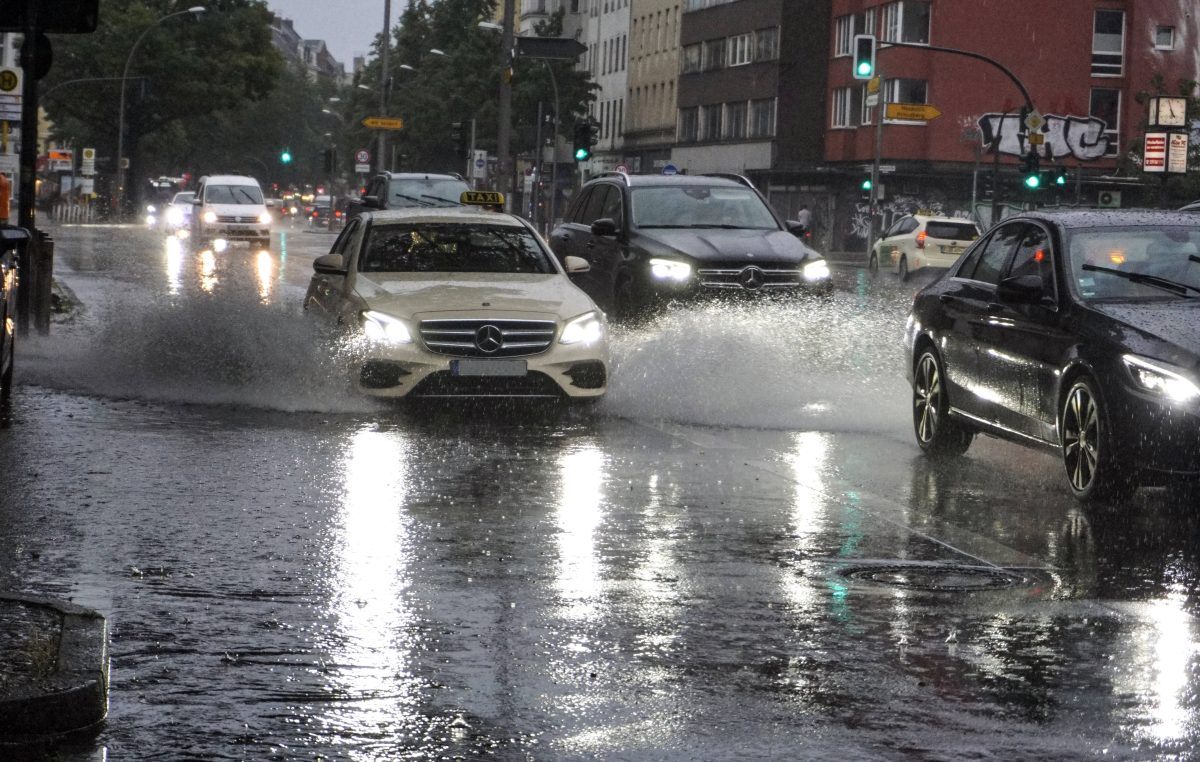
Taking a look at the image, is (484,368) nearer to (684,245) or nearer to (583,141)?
(684,245)

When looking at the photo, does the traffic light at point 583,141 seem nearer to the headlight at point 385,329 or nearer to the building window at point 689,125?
the headlight at point 385,329

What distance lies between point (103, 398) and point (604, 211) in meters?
8.92

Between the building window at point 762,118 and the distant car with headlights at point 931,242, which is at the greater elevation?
the building window at point 762,118

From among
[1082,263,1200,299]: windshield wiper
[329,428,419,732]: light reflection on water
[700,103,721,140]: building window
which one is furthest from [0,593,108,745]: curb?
[700,103,721,140]: building window

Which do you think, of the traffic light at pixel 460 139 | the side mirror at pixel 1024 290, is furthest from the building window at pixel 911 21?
the side mirror at pixel 1024 290

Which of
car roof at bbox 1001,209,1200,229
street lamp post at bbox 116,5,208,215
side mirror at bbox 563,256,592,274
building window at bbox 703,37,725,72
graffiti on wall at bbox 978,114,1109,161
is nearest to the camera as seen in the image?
car roof at bbox 1001,209,1200,229

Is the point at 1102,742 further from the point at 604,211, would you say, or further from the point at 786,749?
the point at 604,211

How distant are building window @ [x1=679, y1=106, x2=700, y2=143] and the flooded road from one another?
85.2 m

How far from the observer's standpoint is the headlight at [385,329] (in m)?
14.4

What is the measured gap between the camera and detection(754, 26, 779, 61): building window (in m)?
89.2

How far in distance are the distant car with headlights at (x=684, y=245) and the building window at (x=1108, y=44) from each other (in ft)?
196

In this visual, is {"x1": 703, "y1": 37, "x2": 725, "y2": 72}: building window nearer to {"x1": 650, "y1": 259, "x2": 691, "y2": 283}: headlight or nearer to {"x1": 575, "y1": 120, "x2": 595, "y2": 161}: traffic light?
{"x1": 575, "y1": 120, "x2": 595, "y2": 161}: traffic light

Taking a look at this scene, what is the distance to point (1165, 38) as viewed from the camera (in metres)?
80.5

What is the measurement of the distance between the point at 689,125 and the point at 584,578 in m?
94.6
